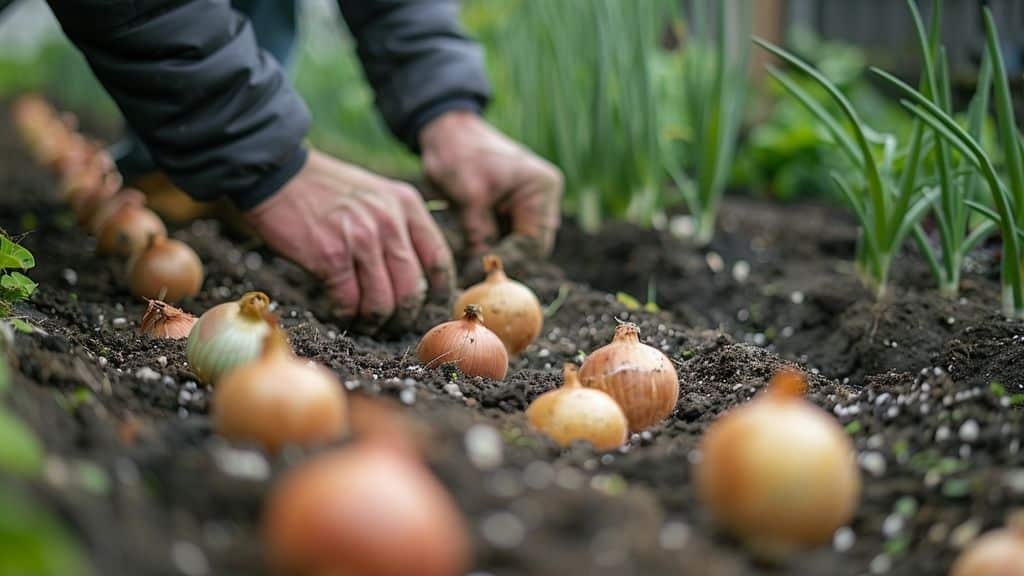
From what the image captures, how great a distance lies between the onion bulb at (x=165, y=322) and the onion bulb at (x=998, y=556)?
3.90 ft

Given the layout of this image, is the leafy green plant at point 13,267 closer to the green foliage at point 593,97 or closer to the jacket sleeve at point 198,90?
the jacket sleeve at point 198,90

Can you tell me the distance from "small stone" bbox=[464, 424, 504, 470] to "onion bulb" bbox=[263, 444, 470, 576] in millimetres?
140

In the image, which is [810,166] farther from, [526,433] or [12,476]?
[12,476]

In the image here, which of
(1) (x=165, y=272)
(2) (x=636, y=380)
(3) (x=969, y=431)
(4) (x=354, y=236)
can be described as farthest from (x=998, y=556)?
(1) (x=165, y=272)

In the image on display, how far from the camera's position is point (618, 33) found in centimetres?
269

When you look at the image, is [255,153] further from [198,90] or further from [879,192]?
[879,192]

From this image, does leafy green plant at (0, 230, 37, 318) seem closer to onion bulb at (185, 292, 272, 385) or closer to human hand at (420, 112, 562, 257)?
onion bulb at (185, 292, 272, 385)

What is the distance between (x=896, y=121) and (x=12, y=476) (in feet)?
13.9

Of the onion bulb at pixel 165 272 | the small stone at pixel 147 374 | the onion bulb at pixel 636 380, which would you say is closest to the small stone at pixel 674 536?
the onion bulb at pixel 636 380

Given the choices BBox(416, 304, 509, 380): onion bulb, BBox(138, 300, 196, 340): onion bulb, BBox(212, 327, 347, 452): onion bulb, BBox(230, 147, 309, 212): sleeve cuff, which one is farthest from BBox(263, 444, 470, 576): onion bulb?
BBox(230, 147, 309, 212): sleeve cuff

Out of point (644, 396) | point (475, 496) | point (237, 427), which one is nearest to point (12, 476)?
point (237, 427)

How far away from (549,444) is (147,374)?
1.80 ft

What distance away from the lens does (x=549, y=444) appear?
3.69 feet

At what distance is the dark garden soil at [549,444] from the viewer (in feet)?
2.54
